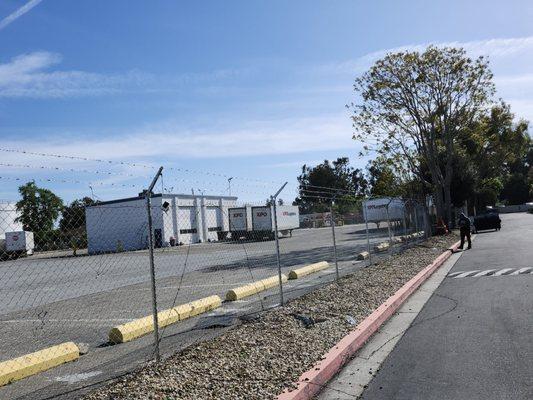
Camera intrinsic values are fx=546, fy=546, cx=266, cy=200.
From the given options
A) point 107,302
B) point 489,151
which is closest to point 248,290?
point 107,302

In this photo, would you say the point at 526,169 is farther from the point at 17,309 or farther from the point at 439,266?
the point at 17,309

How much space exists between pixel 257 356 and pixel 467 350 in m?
2.66

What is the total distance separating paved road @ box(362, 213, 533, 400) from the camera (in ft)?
18.0

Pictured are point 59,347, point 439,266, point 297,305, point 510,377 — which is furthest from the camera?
point 439,266

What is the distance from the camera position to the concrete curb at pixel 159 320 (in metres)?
8.66

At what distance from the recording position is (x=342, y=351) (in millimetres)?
6902

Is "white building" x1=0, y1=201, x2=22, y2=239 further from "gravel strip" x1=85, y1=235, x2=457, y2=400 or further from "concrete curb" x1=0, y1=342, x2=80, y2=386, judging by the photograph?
"gravel strip" x1=85, y1=235, x2=457, y2=400

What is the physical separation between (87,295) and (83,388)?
391 inches

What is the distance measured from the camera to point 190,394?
17.3 ft

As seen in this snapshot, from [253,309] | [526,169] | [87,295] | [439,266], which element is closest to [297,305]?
[253,309]

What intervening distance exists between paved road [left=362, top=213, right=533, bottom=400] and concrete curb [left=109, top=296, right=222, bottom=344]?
13.7 feet

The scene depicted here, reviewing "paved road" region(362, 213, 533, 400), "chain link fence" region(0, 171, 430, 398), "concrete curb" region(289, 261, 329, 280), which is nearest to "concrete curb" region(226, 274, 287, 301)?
"chain link fence" region(0, 171, 430, 398)

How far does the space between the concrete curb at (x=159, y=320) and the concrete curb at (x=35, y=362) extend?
0.93 m

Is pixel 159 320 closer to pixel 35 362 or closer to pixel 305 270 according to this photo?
pixel 35 362
